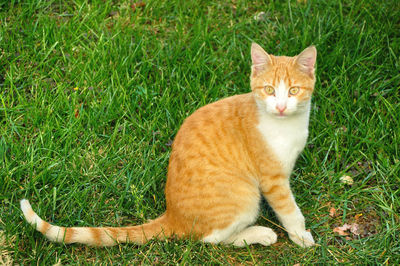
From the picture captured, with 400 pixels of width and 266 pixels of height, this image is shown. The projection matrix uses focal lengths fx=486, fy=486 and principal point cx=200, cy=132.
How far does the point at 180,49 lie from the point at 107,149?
1413 millimetres

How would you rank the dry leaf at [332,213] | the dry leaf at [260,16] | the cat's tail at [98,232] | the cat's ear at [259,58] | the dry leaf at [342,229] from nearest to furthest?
the cat's tail at [98,232] < the cat's ear at [259,58] < the dry leaf at [342,229] < the dry leaf at [332,213] < the dry leaf at [260,16]

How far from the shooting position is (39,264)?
11.0 feet

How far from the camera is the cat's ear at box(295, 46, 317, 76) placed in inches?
134

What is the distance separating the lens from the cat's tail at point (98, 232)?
3.23 m

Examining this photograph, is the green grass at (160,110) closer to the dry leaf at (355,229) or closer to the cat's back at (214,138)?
the dry leaf at (355,229)

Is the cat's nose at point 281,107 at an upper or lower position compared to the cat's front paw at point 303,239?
upper

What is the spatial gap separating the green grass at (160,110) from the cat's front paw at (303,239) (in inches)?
2.8

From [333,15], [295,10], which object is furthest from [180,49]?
[333,15]

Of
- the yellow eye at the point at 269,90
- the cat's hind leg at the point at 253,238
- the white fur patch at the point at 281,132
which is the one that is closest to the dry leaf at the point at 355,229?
the cat's hind leg at the point at 253,238

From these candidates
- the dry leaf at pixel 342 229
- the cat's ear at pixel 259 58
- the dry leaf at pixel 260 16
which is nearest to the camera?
the cat's ear at pixel 259 58

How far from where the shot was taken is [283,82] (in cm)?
338

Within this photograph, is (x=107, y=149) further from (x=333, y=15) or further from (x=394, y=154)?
(x=333, y=15)

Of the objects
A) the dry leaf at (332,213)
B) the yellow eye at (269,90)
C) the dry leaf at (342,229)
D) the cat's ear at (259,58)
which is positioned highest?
the cat's ear at (259,58)

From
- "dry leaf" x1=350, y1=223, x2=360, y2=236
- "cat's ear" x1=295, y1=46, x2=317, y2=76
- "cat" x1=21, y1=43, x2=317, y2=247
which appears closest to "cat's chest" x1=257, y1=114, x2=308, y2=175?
"cat" x1=21, y1=43, x2=317, y2=247
